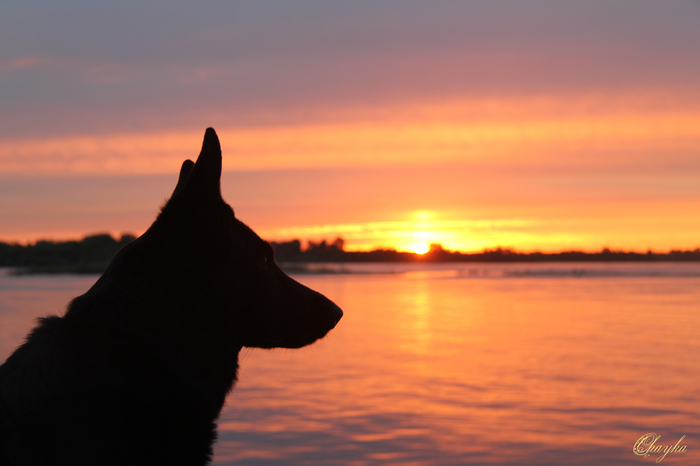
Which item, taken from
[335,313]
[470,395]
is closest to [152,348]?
[335,313]

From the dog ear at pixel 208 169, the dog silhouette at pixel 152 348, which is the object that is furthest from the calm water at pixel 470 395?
the dog ear at pixel 208 169

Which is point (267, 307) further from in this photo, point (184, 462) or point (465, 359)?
point (465, 359)

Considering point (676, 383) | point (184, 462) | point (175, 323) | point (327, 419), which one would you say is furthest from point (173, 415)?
point (676, 383)

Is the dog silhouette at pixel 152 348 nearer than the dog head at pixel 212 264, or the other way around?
the dog silhouette at pixel 152 348

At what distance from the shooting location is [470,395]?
31.2 feet

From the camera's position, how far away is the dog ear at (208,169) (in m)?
2.36

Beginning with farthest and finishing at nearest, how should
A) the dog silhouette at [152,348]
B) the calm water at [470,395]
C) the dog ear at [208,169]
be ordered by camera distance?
the calm water at [470,395], the dog ear at [208,169], the dog silhouette at [152,348]

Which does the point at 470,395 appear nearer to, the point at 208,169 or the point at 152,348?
the point at 152,348

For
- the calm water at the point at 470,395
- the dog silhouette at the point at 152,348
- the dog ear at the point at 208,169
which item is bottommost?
the calm water at the point at 470,395

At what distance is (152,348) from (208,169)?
2.55ft

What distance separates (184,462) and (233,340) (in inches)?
22.7

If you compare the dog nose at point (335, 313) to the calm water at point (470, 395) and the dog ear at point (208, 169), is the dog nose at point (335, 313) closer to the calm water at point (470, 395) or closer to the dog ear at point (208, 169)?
the calm water at point (470, 395)

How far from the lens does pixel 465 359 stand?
12547 mm

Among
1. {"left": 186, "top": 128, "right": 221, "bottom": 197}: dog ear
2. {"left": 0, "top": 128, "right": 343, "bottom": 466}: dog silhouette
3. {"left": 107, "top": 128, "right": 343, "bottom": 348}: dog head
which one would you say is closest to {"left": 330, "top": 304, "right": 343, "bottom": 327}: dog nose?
{"left": 107, "top": 128, "right": 343, "bottom": 348}: dog head
